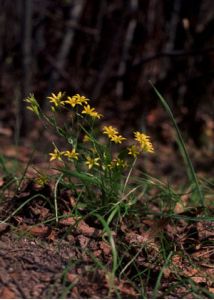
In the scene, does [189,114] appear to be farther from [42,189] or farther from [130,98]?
[42,189]

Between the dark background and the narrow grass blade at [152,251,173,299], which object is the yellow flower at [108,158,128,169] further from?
the dark background

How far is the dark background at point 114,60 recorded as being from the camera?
5105mm

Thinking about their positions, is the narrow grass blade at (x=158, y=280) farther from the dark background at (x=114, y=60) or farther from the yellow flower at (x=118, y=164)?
the dark background at (x=114, y=60)

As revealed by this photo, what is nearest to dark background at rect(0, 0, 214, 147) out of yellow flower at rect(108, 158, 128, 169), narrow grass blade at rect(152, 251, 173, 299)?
yellow flower at rect(108, 158, 128, 169)

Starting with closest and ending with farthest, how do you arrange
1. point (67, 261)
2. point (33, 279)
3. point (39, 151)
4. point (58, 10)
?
point (33, 279) < point (67, 261) < point (39, 151) < point (58, 10)

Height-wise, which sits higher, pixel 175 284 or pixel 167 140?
pixel 175 284

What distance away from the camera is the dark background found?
5105 mm

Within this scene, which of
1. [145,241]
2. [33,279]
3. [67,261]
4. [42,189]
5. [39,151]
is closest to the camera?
[33,279]

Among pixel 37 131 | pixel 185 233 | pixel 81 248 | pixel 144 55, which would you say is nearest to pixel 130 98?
pixel 144 55

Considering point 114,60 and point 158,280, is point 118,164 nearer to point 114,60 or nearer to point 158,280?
point 158,280

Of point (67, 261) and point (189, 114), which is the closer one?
point (67, 261)

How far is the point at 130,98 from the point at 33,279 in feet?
12.4

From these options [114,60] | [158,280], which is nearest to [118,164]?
[158,280]

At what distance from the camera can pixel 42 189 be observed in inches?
98.0
